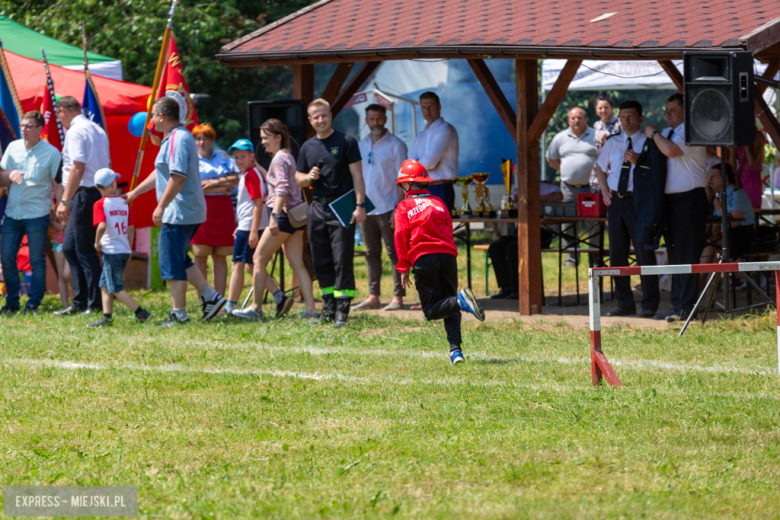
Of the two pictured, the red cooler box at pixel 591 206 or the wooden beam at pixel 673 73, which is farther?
the red cooler box at pixel 591 206

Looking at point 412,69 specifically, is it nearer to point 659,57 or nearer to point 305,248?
point 305,248

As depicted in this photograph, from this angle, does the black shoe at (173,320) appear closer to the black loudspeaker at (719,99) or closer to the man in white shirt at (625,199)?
the man in white shirt at (625,199)

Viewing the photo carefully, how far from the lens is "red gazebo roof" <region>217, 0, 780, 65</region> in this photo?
354 inches

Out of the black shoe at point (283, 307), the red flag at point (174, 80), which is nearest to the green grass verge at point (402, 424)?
the black shoe at point (283, 307)

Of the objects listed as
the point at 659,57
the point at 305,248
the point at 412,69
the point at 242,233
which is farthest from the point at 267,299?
the point at 412,69

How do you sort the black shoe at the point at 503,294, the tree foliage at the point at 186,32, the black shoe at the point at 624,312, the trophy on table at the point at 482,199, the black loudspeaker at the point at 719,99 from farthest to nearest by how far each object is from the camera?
the tree foliage at the point at 186,32 → the black shoe at the point at 503,294 → the trophy on table at the point at 482,199 → the black shoe at the point at 624,312 → the black loudspeaker at the point at 719,99

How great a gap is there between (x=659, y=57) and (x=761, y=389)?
3743mm

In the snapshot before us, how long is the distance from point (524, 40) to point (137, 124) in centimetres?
633

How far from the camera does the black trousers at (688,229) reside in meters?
9.53

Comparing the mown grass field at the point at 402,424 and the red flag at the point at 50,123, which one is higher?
the red flag at the point at 50,123

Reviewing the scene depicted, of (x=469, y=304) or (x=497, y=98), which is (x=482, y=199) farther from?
(x=469, y=304)

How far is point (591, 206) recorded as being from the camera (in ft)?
35.5

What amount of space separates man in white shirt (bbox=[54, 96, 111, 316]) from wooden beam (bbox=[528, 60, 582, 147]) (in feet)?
14.1

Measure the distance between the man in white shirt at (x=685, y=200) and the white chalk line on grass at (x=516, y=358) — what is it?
2.40 m
